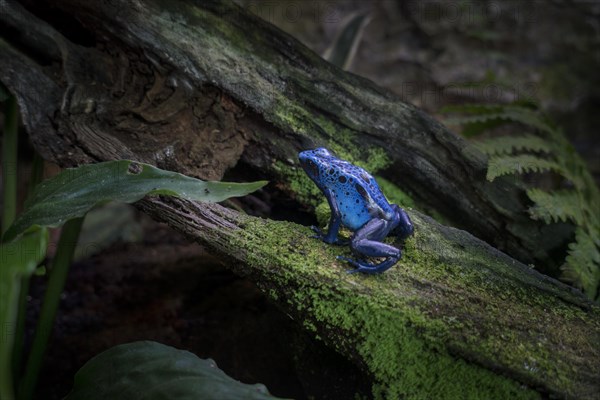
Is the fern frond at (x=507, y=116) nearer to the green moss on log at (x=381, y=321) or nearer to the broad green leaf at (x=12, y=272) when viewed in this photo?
the green moss on log at (x=381, y=321)

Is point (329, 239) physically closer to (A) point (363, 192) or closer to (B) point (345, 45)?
(A) point (363, 192)

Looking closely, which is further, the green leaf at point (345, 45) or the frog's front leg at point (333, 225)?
the green leaf at point (345, 45)

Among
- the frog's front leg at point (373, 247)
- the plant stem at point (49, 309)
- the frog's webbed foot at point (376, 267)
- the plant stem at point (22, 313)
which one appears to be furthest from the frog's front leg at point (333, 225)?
the plant stem at point (22, 313)

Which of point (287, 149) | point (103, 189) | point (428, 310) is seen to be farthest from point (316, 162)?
point (103, 189)

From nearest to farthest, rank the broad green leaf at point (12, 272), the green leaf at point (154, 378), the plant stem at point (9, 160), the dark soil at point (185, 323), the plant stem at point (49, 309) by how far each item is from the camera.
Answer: the broad green leaf at point (12, 272), the green leaf at point (154, 378), the dark soil at point (185, 323), the plant stem at point (49, 309), the plant stem at point (9, 160)

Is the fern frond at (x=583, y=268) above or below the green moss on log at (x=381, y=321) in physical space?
above

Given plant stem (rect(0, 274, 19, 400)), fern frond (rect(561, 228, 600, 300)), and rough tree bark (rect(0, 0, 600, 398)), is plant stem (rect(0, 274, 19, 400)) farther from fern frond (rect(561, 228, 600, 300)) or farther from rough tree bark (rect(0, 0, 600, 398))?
fern frond (rect(561, 228, 600, 300))
